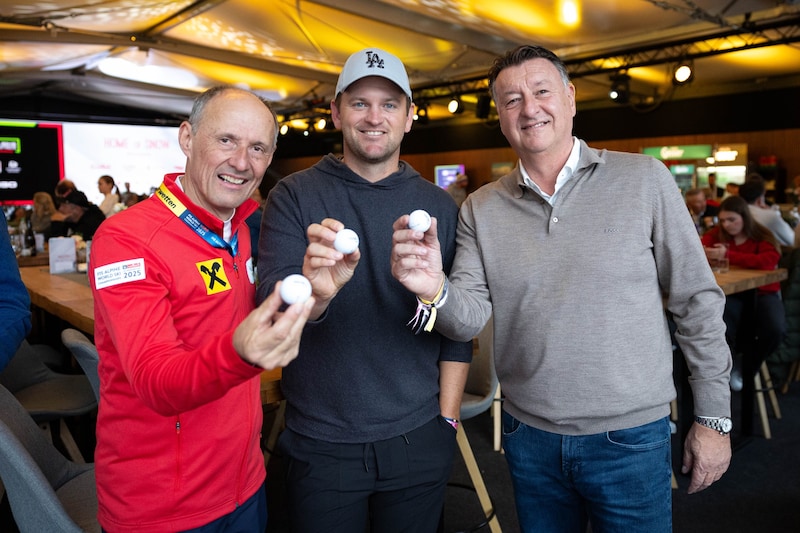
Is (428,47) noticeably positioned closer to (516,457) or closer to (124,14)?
(124,14)

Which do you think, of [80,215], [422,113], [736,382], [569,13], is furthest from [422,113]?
[736,382]

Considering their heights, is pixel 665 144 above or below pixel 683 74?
below

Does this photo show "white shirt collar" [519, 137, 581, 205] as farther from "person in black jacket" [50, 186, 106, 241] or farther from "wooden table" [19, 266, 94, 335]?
"person in black jacket" [50, 186, 106, 241]

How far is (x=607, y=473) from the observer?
5.12ft

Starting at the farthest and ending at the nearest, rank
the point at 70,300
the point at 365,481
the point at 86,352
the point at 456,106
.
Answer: the point at 456,106, the point at 70,300, the point at 86,352, the point at 365,481

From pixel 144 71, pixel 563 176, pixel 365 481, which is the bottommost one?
pixel 365 481

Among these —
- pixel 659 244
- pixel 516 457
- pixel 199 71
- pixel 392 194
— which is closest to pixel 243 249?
pixel 392 194

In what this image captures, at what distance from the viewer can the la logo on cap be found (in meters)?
1.65

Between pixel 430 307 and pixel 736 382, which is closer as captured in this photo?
pixel 430 307

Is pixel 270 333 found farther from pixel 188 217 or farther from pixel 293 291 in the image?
pixel 188 217

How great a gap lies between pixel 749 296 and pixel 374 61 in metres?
3.19

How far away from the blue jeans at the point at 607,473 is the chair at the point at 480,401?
86 centimetres

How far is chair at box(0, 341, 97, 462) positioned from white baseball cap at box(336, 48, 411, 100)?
2.02 meters

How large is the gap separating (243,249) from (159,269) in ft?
0.98
